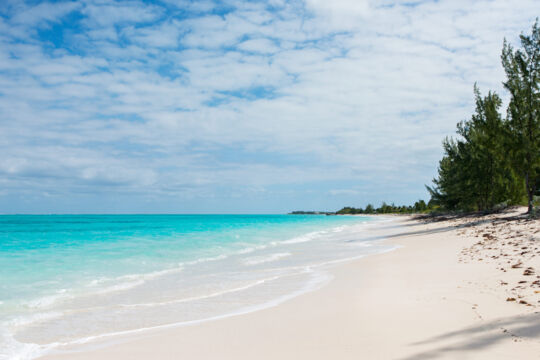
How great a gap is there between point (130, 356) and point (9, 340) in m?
2.78

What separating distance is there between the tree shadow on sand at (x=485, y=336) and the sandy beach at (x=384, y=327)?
0.04 feet

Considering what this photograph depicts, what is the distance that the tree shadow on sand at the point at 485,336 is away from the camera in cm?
417

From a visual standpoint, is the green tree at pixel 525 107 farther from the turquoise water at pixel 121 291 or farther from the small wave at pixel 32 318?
the small wave at pixel 32 318

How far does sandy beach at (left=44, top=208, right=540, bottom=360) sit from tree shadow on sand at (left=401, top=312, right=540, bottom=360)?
0.04 ft

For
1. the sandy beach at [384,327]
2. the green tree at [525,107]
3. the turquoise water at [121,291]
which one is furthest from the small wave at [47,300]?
the green tree at [525,107]

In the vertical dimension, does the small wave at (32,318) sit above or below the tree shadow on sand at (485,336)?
below

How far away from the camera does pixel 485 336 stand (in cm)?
450

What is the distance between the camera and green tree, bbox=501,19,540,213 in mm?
23453

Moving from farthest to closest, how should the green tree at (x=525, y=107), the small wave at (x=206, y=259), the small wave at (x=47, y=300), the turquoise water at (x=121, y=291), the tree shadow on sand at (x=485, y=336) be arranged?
the green tree at (x=525, y=107), the small wave at (x=206, y=259), the small wave at (x=47, y=300), the turquoise water at (x=121, y=291), the tree shadow on sand at (x=485, y=336)

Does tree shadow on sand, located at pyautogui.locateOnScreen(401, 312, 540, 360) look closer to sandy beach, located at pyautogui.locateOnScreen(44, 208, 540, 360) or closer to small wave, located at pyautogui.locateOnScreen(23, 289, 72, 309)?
sandy beach, located at pyautogui.locateOnScreen(44, 208, 540, 360)

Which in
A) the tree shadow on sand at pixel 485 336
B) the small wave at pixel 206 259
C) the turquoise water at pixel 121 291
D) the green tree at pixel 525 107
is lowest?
the small wave at pixel 206 259

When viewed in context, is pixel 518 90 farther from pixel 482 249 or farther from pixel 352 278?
pixel 352 278

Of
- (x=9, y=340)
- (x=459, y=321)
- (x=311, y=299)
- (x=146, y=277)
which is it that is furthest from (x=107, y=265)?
(x=459, y=321)

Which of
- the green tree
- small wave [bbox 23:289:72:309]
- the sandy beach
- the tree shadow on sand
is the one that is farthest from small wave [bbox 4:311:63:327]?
the green tree
